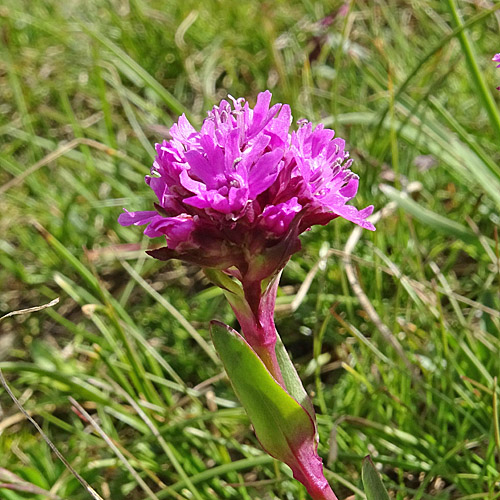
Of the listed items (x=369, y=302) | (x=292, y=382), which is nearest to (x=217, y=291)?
(x=369, y=302)

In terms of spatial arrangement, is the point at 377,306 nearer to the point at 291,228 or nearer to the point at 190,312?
the point at 190,312

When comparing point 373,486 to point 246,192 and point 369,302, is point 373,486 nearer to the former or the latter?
point 246,192

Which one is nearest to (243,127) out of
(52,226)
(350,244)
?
(350,244)

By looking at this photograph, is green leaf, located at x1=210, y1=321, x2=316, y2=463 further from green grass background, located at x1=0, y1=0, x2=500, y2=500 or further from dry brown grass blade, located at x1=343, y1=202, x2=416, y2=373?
dry brown grass blade, located at x1=343, y1=202, x2=416, y2=373

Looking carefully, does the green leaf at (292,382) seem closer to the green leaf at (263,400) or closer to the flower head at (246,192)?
the green leaf at (263,400)

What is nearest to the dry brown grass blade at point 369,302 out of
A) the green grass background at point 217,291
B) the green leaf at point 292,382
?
the green grass background at point 217,291

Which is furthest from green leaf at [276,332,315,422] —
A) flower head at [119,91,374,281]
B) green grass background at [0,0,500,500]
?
green grass background at [0,0,500,500]
